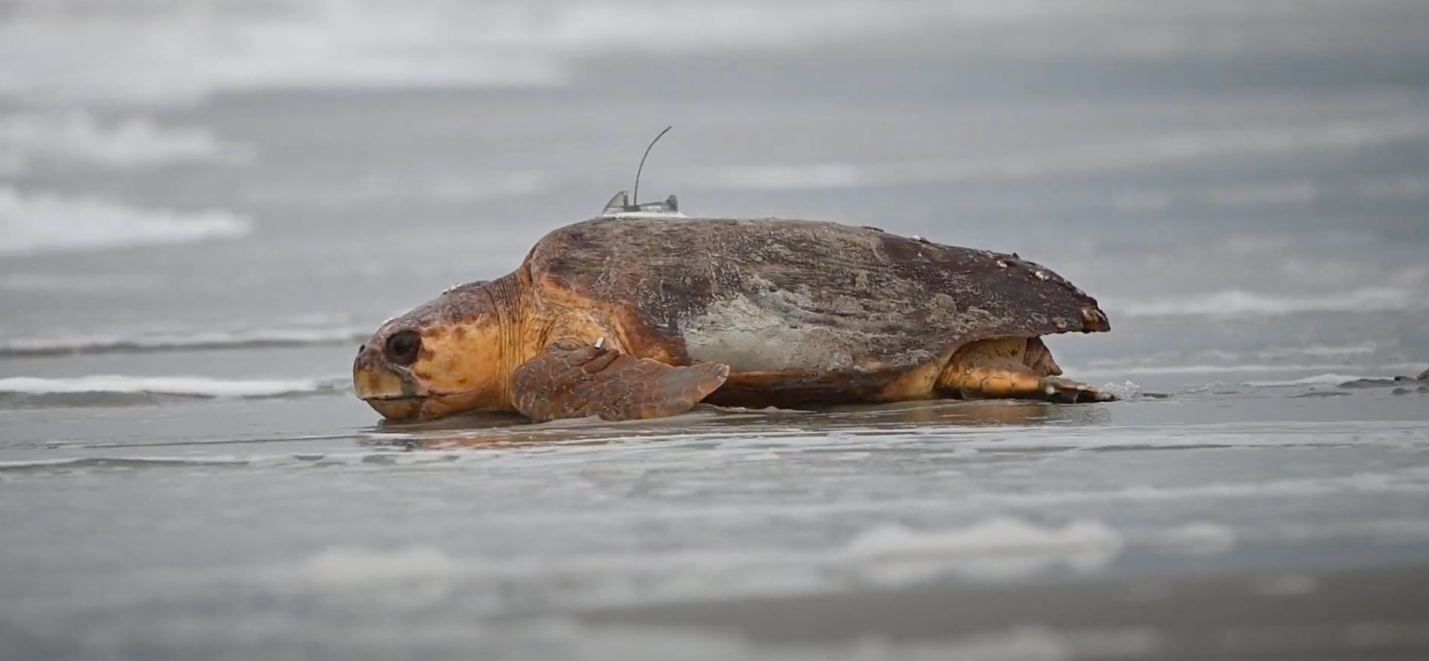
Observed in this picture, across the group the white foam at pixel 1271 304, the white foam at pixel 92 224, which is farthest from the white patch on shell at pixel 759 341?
the white foam at pixel 92 224

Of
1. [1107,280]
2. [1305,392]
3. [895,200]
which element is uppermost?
[895,200]

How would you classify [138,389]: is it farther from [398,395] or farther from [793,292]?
[793,292]

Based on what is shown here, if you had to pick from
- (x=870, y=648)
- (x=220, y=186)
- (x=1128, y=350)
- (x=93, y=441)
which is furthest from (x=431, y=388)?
(x=220, y=186)

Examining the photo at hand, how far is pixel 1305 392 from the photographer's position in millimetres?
7438

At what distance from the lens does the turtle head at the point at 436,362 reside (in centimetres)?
710

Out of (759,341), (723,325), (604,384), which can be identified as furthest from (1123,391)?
(604,384)

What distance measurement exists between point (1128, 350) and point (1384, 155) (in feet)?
68.3

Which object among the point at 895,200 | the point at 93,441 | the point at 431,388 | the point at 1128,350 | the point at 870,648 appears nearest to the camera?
the point at 870,648

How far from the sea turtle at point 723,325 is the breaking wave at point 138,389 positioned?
90.3 inches

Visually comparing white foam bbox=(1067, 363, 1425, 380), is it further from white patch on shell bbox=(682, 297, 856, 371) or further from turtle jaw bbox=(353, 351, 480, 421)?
turtle jaw bbox=(353, 351, 480, 421)

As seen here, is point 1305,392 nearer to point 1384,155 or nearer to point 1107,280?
point 1107,280

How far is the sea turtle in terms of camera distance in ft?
22.4

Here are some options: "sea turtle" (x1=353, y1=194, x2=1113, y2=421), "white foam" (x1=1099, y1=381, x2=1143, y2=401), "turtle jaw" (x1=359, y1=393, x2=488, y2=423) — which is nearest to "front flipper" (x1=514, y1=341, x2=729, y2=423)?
"sea turtle" (x1=353, y1=194, x2=1113, y2=421)

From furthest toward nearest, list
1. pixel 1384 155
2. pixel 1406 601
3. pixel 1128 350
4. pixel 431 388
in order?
pixel 1384 155 < pixel 1128 350 < pixel 431 388 < pixel 1406 601
